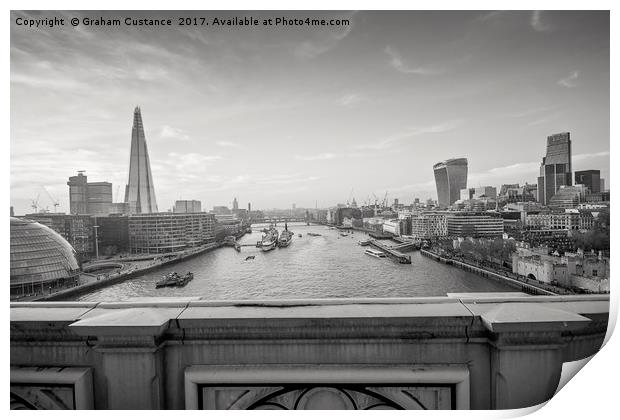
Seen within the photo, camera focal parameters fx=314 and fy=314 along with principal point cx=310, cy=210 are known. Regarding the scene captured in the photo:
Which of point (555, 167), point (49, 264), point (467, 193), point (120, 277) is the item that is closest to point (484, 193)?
point (467, 193)

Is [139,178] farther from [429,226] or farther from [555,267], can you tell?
[429,226]

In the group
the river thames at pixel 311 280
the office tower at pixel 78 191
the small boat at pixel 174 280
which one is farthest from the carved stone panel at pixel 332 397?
the small boat at pixel 174 280

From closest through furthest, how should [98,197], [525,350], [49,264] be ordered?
1. [525,350]
2. [98,197]
3. [49,264]

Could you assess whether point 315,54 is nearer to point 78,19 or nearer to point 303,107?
point 303,107

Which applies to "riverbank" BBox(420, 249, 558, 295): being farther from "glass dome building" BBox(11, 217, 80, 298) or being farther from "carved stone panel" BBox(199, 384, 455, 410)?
"glass dome building" BBox(11, 217, 80, 298)

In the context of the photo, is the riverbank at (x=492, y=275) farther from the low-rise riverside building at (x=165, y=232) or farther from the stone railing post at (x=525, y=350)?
the low-rise riverside building at (x=165, y=232)

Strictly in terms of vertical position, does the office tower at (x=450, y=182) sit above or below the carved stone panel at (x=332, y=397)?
above
